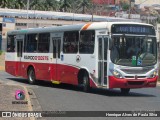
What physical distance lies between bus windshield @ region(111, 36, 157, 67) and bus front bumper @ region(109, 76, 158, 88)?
66cm

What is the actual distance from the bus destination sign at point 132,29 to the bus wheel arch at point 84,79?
8.18ft

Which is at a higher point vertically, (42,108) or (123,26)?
(123,26)

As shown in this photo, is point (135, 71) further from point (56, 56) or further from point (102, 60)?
point (56, 56)

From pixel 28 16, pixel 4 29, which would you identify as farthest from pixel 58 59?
pixel 28 16

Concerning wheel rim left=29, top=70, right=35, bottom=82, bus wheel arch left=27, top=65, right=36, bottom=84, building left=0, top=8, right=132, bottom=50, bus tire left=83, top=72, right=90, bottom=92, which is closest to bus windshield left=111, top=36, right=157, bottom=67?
bus tire left=83, top=72, right=90, bottom=92

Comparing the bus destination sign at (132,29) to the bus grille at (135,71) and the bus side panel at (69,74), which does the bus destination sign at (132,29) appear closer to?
the bus grille at (135,71)

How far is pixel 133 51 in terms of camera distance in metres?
19.9

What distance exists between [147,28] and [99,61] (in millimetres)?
2504

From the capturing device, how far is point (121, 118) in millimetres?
12930

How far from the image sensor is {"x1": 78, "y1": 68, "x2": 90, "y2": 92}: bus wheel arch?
2103 cm

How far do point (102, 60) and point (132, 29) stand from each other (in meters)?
1.81

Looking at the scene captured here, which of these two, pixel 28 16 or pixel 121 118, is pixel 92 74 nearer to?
pixel 121 118

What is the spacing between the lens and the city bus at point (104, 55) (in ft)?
64.5

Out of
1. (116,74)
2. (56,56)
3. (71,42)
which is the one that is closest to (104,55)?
(116,74)
